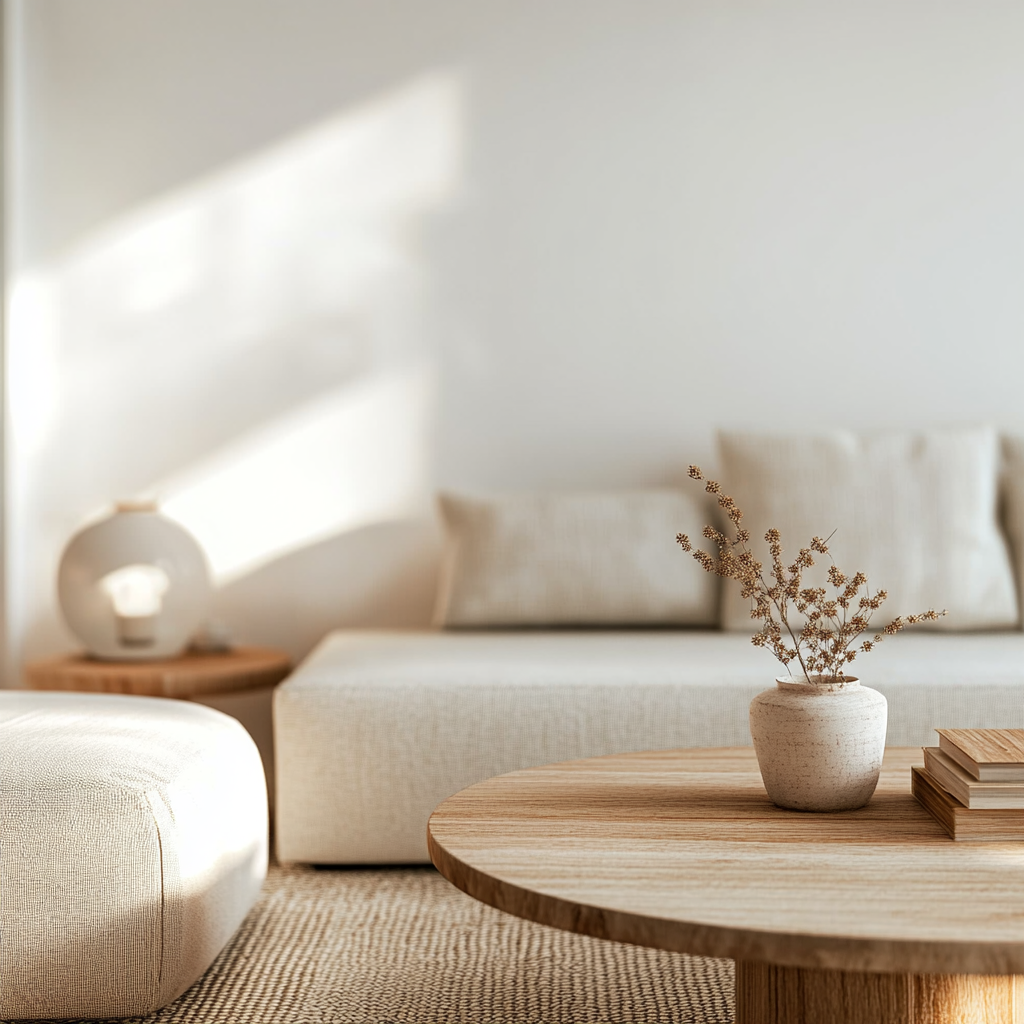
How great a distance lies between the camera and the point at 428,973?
1892 mm

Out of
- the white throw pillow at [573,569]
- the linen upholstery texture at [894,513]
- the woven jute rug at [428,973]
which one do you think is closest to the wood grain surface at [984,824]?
the woven jute rug at [428,973]

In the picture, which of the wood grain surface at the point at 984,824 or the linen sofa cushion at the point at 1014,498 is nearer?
the wood grain surface at the point at 984,824

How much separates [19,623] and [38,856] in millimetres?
1858

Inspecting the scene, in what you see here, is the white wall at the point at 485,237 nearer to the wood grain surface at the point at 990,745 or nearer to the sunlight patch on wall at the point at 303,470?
the sunlight patch on wall at the point at 303,470

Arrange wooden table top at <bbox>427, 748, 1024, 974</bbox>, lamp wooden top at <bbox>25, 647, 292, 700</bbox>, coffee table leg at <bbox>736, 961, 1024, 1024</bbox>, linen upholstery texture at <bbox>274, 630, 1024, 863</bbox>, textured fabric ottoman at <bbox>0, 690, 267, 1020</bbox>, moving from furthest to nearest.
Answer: lamp wooden top at <bbox>25, 647, 292, 700</bbox> < linen upholstery texture at <bbox>274, 630, 1024, 863</bbox> < textured fabric ottoman at <bbox>0, 690, 267, 1020</bbox> < coffee table leg at <bbox>736, 961, 1024, 1024</bbox> < wooden table top at <bbox>427, 748, 1024, 974</bbox>

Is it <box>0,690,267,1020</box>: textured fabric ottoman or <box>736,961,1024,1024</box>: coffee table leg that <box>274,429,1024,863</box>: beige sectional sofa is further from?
<box>736,961,1024,1024</box>: coffee table leg

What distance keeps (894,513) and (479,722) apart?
1.24 meters

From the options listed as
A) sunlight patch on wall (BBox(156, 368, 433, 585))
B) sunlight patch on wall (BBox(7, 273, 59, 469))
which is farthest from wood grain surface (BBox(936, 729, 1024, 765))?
sunlight patch on wall (BBox(7, 273, 59, 469))

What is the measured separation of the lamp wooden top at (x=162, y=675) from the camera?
2709mm

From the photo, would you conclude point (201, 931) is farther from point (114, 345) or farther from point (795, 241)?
point (795, 241)

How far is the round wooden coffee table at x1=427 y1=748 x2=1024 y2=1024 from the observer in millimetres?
1018

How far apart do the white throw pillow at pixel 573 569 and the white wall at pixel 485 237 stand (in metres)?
0.34

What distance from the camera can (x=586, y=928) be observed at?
1.09 m

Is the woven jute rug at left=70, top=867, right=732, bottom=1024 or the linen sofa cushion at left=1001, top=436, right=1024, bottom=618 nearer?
the woven jute rug at left=70, top=867, right=732, bottom=1024
